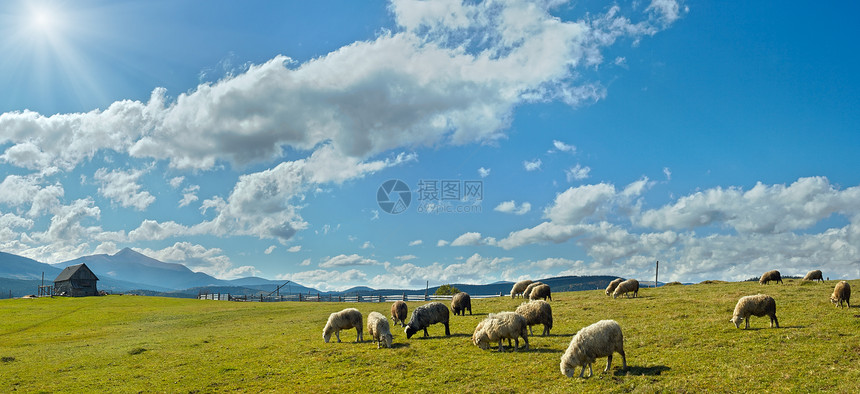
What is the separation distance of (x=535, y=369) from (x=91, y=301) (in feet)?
253

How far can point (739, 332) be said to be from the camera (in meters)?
23.4

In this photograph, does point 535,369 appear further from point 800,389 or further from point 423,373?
point 800,389

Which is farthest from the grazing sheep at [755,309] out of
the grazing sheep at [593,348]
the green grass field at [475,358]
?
the grazing sheep at [593,348]

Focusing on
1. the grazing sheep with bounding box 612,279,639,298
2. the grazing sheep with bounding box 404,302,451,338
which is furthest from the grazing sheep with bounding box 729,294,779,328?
the grazing sheep with bounding box 612,279,639,298

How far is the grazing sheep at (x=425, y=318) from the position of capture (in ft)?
91.0

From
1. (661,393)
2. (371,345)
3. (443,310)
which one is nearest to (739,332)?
(661,393)

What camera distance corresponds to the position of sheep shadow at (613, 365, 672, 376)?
17.1 meters

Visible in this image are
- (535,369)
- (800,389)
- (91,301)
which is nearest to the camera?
(800,389)

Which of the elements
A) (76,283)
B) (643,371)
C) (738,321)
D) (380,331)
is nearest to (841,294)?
(738,321)

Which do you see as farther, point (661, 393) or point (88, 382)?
point (88, 382)

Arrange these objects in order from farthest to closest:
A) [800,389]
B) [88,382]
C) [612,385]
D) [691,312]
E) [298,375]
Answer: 1. [691,312]
2. [88,382]
3. [298,375]
4. [612,385]
5. [800,389]

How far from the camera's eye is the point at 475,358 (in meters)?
21.3

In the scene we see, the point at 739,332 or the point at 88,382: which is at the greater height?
the point at 739,332

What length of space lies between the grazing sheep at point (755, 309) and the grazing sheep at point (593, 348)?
34.8 feet
